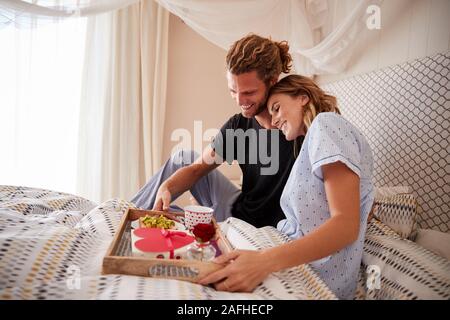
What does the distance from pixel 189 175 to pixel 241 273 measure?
947 millimetres

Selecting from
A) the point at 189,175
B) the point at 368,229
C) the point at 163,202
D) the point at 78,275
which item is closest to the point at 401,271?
the point at 368,229

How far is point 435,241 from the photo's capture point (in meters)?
1.01

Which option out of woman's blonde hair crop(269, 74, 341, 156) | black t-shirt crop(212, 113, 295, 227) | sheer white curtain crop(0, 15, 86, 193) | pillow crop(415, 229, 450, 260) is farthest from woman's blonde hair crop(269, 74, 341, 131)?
sheer white curtain crop(0, 15, 86, 193)

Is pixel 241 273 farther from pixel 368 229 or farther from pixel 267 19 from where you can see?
A: pixel 267 19

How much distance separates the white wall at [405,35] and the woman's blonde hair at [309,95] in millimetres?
514

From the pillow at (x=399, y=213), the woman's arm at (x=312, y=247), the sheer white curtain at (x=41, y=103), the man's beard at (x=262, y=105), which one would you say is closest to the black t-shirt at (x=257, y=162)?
the man's beard at (x=262, y=105)

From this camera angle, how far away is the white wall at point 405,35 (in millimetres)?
1257

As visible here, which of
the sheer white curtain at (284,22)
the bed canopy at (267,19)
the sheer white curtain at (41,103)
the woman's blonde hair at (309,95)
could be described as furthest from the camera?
the sheer white curtain at (41,103)

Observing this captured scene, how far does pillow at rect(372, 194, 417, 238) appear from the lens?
1.09 metres

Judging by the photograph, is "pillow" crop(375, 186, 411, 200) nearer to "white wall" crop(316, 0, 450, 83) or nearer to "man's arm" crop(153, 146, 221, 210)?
"white wall" crop(316, 0, 450, 83)

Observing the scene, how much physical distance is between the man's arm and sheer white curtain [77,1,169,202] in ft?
3.21

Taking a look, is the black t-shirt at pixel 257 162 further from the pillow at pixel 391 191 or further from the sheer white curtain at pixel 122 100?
the sheer white curtain at pixel 122 100

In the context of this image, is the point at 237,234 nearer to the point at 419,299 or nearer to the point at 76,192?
the point at 419,299
